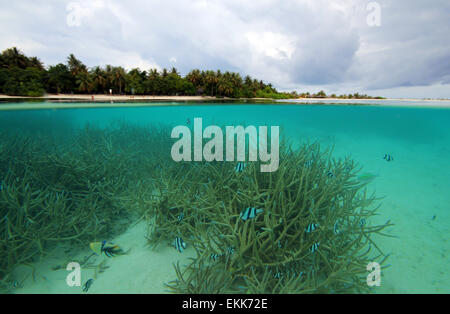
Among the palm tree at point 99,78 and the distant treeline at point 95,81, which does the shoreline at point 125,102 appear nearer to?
the distant treeline at point 95,81

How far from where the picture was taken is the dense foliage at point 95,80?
15570 millimetres

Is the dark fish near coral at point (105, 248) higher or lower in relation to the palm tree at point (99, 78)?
lower

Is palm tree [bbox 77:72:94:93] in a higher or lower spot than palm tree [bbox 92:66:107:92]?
lower

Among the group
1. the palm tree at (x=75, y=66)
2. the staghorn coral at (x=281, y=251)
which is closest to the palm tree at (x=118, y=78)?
the palm tree at (x=75, y=66)

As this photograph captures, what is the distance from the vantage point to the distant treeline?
15.6 meters

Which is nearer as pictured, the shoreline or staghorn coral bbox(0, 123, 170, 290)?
staghorn coral bbox(0, 123, 170, 290)

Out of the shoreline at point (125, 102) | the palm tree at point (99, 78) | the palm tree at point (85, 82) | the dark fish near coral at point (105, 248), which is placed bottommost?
the dark fish near coral at point (105, 248)

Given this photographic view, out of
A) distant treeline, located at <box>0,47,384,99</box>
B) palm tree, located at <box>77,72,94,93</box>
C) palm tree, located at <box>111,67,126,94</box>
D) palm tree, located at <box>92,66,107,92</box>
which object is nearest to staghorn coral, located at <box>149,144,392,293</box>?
distant treeline, located at <box>0,47,384,99</box>

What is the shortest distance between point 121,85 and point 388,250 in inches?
1342

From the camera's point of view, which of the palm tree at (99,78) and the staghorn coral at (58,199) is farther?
the palm tree at (99,78)

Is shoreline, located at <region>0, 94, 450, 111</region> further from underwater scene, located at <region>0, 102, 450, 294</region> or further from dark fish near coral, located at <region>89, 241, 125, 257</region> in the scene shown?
dark fish near coral, located at <region>89, 241, 125, 257</region>

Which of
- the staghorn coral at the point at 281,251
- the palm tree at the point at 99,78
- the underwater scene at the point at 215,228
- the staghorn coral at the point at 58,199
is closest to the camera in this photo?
the staghorn coral at the point at 281,251
